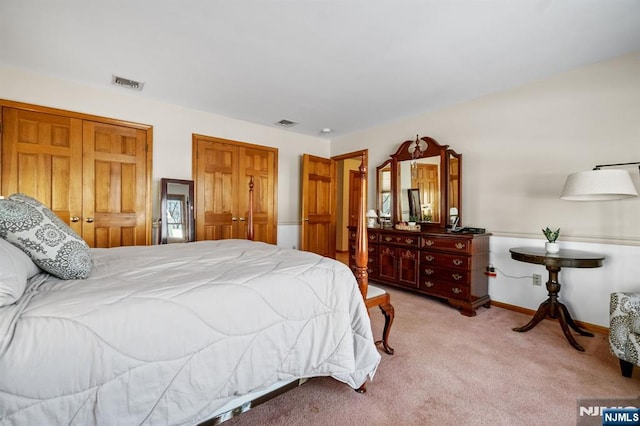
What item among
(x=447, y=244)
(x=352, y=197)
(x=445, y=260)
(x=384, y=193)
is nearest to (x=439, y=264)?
(x=445, y=260)

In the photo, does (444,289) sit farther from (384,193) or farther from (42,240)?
(42,240)

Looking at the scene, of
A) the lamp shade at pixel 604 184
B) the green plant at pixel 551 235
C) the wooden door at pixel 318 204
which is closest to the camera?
the lamp shade at pixel 604 184

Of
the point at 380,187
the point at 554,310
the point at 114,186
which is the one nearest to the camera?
the point at 554,310

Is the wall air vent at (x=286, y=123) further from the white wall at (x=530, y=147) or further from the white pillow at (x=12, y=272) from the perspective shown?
the white pillow at (x=12, y=272)

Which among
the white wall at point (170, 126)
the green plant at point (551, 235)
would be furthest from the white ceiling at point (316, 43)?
the green plant at point (551, 235)

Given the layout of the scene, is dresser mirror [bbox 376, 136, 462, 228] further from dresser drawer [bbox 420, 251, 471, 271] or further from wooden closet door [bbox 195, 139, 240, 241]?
wooden closet door [bbox 195, 139, 240, 241]

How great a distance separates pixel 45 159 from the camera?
309 centimetres

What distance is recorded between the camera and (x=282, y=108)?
3.90 m

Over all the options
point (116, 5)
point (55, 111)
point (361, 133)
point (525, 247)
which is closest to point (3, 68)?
point (55, 111)

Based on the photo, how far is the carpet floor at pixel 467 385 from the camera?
1489 mm

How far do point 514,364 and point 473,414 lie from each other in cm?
76

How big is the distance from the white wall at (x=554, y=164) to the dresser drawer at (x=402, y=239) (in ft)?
2.35

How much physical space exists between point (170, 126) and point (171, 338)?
11.6 ft

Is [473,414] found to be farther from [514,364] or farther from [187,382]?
[187,382]
